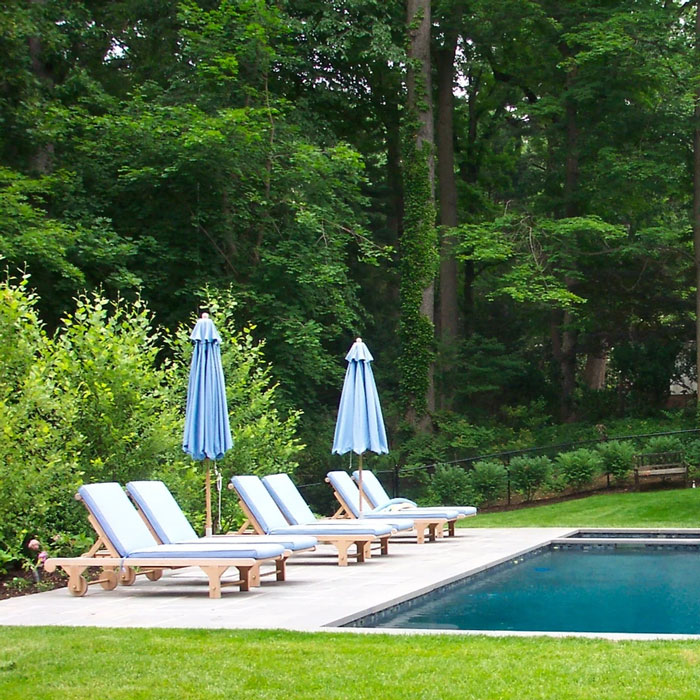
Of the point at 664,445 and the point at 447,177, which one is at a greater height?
the point at 447,177

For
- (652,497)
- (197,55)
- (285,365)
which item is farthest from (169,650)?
(197,55)

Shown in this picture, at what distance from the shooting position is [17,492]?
35.8 feet

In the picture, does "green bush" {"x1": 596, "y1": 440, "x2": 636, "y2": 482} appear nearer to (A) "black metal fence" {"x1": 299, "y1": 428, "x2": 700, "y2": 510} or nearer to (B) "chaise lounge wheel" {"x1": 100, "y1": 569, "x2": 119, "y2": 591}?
(A) "black metal fence" {"x1": 299, "y1": 428, "x2": 700, "y2": 510}

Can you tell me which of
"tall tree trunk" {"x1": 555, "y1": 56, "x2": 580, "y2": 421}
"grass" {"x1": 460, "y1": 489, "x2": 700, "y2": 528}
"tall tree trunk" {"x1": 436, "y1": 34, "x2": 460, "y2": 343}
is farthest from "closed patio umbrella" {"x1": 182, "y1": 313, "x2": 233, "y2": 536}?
"tall tree trunk" {"x1": 436, "y1": 34, "x2": 460, "y2": 343}

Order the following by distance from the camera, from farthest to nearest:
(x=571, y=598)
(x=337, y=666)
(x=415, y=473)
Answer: (x=415, y=473)
(x=571, y=598)
(x=337, y=666)

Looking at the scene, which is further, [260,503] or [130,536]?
[260,503]

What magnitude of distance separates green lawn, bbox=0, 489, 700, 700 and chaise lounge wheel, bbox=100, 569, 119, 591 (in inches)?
108

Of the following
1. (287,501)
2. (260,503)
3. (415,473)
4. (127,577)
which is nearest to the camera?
(127,577)

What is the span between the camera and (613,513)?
59.2ft

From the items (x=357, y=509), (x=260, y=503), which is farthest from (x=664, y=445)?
(x=260, y=503)

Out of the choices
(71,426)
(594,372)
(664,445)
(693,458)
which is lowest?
(693,458)

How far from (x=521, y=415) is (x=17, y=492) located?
21.2 meters

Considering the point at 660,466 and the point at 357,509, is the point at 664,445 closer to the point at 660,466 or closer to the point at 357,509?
the point at 660,466

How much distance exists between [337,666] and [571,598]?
4.99m
